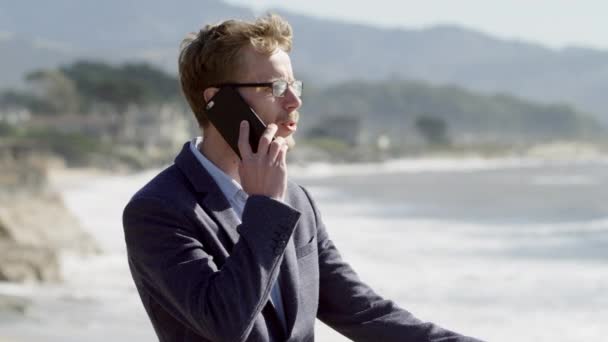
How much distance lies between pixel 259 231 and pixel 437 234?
65.0ft

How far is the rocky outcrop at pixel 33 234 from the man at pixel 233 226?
8.96m

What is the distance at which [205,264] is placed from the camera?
1828 mm

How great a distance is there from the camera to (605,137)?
163875 mm

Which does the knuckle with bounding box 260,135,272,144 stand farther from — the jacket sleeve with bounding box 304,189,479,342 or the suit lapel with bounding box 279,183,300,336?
the jacket sleeve with bounding box 304,189,479,342

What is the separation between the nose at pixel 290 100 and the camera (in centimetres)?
197

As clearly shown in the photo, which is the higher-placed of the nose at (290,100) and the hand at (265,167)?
the nose at (290,100)

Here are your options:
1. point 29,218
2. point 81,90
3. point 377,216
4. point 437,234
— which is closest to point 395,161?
point 81,90

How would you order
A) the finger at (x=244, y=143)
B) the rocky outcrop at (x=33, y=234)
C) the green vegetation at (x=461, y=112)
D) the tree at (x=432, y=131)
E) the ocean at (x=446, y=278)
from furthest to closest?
the green vegetation at (x=461, y=112) → the tree at (x=432, y=131) → the rocky outcrop at (x=33, y=234) → the ocean at (x=446, y=278) → the finger at (x=244, y=143)

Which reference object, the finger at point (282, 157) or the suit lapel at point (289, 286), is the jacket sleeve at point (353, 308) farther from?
the finger at point (282, 157)

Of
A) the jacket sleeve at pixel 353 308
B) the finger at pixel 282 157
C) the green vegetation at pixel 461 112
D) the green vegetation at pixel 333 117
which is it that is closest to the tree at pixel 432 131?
the green vegetation at pixel 333 117

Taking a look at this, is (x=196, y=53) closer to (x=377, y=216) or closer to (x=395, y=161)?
(x=377, y=216)

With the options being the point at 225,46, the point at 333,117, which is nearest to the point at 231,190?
the point at 225,46

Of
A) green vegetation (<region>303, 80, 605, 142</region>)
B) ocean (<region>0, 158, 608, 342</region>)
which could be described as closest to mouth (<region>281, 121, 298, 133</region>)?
ocean (<region>0, 158, 608, 342</region>)

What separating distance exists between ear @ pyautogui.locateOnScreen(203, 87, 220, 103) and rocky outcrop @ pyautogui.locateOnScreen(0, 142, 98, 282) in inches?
354
